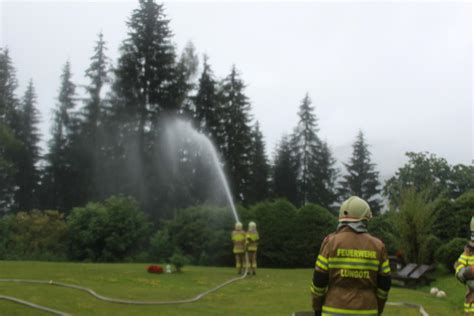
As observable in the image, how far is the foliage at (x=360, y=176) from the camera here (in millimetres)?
68375

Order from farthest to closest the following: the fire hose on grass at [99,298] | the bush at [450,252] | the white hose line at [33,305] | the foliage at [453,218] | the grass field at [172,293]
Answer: the foliage at [453,218] → the bush at [450,252] → the grass field at [172,293] → the fire hose on grass at [99,298] → the white hose line at [33,305]

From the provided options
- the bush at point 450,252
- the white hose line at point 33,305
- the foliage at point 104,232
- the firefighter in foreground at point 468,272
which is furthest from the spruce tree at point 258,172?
the firefighter in foreground at point 468,272

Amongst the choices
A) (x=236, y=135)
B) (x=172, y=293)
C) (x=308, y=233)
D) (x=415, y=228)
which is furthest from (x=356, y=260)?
(x=236, y=135)

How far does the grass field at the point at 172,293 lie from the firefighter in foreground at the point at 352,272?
6.41 m

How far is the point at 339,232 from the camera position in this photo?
214 inches

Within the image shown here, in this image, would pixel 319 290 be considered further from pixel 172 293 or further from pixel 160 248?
pixel 160 248

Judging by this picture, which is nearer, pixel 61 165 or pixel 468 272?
pixel 468 272

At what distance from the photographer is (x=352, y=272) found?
5.26m

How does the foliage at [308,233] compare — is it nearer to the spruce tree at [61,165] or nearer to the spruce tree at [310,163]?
the spruce tree at [61,165]

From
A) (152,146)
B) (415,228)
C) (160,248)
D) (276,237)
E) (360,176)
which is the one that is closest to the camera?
(415,228)

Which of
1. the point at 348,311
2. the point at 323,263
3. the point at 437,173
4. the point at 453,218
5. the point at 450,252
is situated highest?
the point at 437,173

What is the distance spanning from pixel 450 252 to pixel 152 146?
91.5ft

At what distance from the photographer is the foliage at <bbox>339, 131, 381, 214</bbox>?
68.4 metres

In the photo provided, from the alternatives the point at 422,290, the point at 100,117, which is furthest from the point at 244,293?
the point at 100,117
